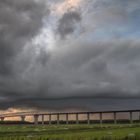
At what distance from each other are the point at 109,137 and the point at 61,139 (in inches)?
276

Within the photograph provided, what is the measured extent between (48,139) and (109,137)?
887cm

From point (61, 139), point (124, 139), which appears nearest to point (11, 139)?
point (61, 139)

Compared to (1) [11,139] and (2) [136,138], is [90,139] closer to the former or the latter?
(2) [136,138]

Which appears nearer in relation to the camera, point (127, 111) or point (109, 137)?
point (109, 137)

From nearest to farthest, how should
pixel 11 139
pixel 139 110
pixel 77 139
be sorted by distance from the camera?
pixel 77 139, pixel 11 139, pixel 139 110

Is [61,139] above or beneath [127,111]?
beneath

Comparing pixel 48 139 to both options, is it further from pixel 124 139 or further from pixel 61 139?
pixel 124 139

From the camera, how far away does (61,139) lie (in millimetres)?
63781

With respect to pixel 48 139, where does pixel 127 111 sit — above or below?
above

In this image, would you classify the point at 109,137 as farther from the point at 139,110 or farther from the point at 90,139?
the point at 139,110

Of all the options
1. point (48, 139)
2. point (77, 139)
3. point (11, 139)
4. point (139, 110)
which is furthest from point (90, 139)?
point (139, 110)

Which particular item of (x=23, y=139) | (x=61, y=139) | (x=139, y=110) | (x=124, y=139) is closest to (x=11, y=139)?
(x=23, y=139)

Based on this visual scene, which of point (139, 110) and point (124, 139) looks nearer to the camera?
point (124, 139)

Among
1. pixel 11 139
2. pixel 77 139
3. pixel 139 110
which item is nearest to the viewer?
pixel 77 139
